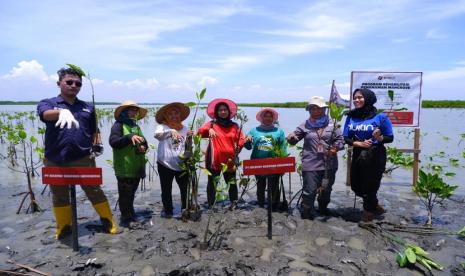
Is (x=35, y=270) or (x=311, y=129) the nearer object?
(x=35, y=270)

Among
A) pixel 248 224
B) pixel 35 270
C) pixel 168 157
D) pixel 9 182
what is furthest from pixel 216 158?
pixel 9 182

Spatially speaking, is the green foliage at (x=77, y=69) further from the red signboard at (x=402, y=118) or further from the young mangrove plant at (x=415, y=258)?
the red signboard at (x=402, y=118)

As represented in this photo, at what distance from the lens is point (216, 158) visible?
456 centimetres

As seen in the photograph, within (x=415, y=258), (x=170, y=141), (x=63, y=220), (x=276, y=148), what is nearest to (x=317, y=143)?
(x=276, y=148)

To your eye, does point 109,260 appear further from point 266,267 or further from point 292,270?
point 292,270

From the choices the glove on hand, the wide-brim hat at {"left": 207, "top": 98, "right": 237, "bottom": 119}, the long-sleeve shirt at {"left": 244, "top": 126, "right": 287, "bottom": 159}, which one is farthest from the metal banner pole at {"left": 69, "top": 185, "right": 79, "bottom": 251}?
the long-sleeve shirt at {"left": 244, "top": 126, "right": 287, "bottom": 159}

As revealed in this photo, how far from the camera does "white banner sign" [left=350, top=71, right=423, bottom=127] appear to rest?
5934 mm

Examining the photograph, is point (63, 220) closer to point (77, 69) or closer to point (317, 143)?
point (77, 69)

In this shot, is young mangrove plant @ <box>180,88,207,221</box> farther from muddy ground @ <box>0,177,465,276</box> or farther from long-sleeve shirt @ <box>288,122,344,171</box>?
long-sleeve shirt @ <box>288,122,344,171</box>

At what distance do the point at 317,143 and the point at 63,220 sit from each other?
3.23 meters

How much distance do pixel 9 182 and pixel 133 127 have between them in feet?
15.8

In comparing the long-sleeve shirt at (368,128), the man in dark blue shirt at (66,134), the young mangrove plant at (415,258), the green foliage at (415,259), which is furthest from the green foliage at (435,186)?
the man in dark blue shirt at (66,134)

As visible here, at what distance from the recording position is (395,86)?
5988 mm

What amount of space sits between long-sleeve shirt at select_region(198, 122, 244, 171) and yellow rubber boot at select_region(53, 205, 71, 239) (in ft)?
5.94
